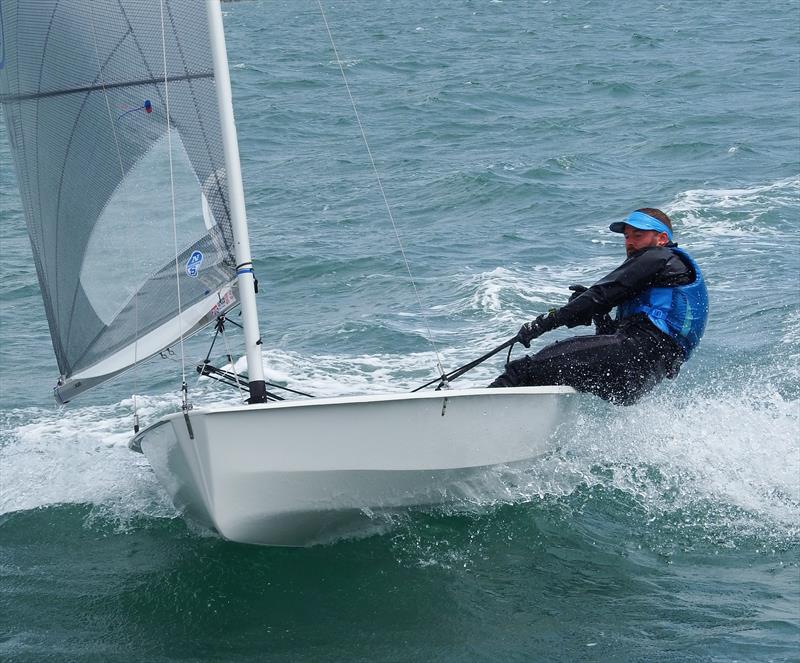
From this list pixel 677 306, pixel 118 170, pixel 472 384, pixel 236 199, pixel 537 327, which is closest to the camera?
pixel 236 199

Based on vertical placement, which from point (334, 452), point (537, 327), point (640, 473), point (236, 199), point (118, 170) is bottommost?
point (640, 473)

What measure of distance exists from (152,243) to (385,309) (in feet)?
16.0

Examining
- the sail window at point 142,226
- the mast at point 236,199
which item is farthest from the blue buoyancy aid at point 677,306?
the sail window at point 142,226

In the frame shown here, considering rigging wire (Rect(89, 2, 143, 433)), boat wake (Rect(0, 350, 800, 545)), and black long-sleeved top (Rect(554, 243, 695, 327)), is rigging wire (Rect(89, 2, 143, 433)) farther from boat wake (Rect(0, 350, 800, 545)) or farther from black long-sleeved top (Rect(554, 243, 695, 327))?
black long-sleeved top (Rect(554, 243, 695, 327))

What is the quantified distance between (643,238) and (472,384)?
281 centimetres

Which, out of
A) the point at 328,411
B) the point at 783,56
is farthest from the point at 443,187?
the point at 783,56

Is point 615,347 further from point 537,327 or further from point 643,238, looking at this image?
point 643,238

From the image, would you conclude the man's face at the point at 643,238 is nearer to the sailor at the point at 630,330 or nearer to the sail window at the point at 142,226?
the sailor at the point at 630,330

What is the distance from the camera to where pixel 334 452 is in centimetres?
569

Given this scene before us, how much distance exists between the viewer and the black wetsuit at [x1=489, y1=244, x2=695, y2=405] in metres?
6.12

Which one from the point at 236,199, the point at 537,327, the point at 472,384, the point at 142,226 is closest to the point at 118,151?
the point at 142,226

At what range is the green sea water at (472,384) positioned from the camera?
18.3ft

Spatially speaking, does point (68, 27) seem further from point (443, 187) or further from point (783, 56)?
point (783, 56)

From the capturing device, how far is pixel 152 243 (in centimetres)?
649
